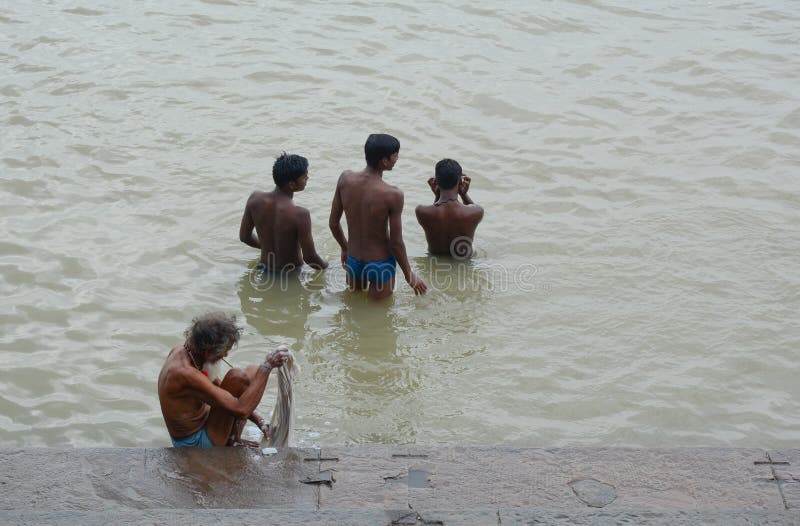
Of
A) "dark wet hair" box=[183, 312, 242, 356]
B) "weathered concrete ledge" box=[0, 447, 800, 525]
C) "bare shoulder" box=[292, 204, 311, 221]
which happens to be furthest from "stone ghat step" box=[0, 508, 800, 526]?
"bare shoulder" box=[292, 204, 311, 221]

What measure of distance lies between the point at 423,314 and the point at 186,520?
11.4 feet

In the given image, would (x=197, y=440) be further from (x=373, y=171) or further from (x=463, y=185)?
(x=463, y=185)

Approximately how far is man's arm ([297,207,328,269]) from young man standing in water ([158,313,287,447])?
7.11 feet

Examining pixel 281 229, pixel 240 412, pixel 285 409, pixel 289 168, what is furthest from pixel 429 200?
pixel 240 412

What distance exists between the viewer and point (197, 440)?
5316 millimetres

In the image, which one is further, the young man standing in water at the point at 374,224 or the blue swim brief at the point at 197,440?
the young man standing in water at the point at 374,224

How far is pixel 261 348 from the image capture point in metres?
7.03

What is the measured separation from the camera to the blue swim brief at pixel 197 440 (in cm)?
532

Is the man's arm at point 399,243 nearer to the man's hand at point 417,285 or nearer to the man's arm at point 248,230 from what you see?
the man's hand at point 417,285

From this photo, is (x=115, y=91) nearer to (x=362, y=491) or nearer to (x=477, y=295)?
(x=477, y=295)

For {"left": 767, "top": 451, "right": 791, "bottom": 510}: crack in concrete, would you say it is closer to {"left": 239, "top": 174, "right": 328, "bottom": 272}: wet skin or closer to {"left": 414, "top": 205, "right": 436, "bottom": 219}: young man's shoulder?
{"left": 414, "top": 205, "right": 436, "bottom": 219}: young man's shoulder

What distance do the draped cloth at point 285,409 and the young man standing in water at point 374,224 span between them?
1980mm

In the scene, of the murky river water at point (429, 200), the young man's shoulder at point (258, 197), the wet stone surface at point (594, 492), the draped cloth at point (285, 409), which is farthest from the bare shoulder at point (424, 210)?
the wet stone surface at point (594, 492)

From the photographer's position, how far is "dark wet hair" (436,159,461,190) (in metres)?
7.75
